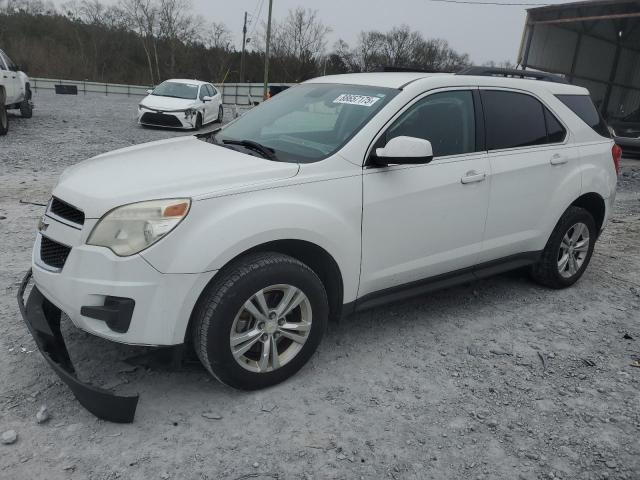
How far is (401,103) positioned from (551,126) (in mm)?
1601

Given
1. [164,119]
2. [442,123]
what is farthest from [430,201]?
[164,119]

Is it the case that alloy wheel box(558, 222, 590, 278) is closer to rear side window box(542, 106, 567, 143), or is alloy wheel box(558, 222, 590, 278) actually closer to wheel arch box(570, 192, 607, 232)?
wheel arch box(570, 192, 607, 232)

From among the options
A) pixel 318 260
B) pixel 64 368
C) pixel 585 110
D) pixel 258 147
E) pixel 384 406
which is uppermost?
pixel 585 110

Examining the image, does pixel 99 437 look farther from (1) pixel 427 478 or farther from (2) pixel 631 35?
(2) pixel 631 35

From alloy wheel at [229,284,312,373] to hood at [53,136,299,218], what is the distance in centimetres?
60

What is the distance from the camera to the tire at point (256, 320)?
8.49 feet

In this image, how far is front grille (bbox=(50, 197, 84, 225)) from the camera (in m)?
2.60

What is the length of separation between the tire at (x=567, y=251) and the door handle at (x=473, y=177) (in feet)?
3.72

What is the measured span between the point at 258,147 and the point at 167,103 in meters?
12.3

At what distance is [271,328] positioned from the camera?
281 cm

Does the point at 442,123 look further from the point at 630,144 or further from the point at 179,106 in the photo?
the point at 630,144

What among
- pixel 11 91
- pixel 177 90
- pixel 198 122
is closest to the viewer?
pixel 11 91

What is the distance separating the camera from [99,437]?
8.12 feet

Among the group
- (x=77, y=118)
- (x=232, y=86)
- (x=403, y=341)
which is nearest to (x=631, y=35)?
(x=232, y=86)
